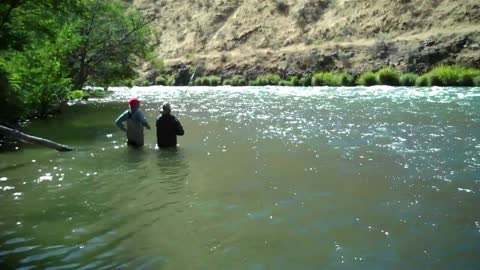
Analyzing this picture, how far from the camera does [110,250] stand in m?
6.08

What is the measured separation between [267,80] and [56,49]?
38.1 meters

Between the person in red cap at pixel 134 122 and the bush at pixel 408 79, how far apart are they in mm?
33737

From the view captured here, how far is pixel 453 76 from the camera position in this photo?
3884 centimetres

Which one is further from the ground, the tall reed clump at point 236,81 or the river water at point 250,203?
the tall reed clump at point 236,81

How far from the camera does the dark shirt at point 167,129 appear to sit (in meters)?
13.3

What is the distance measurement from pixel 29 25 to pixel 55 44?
441cm

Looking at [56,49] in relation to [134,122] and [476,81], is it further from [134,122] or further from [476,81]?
[476,81]

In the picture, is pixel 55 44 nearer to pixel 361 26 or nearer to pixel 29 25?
pixel 29 25

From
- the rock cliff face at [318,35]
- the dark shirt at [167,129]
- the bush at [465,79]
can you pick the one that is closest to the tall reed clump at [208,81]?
the rock cliff face at [318,35]

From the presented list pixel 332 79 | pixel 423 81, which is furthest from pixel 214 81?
pixel 423 81

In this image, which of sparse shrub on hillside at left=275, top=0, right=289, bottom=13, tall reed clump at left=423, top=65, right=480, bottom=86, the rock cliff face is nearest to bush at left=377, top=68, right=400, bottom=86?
tall reed clump at left=423, top=65, right=480, bottom=86

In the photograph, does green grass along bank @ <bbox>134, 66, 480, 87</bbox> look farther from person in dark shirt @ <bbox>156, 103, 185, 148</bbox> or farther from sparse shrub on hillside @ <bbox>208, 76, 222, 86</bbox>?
person in dark shirt @ <bbox>156, 103, 185, 148</bbox>

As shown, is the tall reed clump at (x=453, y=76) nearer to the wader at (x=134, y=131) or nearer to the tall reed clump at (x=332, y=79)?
the tall reed clump at (x=332, y=79)

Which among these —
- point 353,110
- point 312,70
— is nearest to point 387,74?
point 312,70
